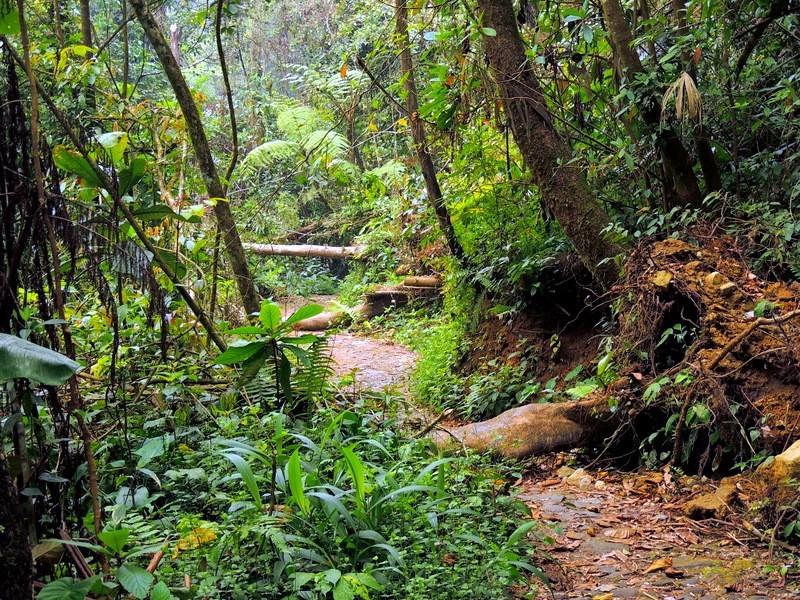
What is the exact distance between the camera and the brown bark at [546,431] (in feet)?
17.5

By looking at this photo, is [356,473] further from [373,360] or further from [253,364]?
[373,360]

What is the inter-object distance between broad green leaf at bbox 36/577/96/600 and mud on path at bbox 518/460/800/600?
207cm

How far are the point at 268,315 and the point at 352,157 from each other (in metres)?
13.1

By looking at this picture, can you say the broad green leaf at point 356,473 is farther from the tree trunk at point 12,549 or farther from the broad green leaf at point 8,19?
the broad green leaf at point 8,19

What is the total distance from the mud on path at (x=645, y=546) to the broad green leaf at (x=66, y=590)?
6.79ft

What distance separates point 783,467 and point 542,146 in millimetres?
3740

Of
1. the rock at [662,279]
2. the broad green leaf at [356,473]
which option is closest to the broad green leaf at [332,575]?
the broad green leaf at [356,473]

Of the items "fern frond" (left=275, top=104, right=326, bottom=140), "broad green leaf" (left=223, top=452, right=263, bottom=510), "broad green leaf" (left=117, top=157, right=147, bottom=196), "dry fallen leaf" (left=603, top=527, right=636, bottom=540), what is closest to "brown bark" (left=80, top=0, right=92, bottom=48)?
"broad green leaf" (left=117, top=157, right=147, bottom=196)

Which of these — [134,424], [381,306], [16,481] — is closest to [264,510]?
[16,481]

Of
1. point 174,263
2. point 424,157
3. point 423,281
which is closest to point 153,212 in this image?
point 174,263

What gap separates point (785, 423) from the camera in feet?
13.1

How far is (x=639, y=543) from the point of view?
379 centimetres

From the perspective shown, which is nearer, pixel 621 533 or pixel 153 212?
pixel 621 533

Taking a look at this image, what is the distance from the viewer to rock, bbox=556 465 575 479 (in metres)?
5.12
